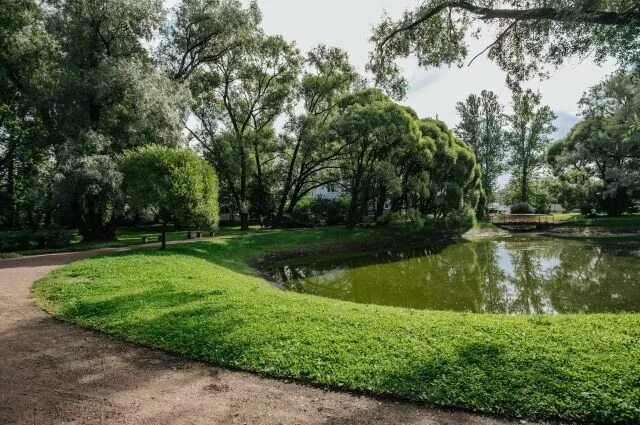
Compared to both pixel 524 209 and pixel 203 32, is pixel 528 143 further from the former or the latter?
pixel 203 32

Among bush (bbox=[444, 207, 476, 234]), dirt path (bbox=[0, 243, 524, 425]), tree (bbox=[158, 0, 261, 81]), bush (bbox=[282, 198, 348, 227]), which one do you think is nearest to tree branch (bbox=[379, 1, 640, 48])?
dirt path (bbox=[0, 243, 524, 425])

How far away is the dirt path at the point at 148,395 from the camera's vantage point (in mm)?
4930

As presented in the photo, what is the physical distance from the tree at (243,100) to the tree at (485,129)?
125 feet

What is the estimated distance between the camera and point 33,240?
71.0ft

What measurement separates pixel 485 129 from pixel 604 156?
23221 millimetres

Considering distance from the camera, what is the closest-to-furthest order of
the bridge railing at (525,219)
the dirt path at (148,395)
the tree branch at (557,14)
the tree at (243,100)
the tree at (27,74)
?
the dirt path at (148,395)
the tree branch at (557,14)
the tree at (27,74)
the tree at (243,100)
the bridge railing at (525,219)

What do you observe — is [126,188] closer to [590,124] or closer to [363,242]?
[363,242]

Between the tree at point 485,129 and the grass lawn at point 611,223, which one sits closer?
the grass lawn at point 611,223

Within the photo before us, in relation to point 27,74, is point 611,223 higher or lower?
lower

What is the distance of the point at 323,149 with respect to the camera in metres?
32.6

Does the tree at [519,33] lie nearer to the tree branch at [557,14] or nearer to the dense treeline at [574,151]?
the tree branch at [557,14]

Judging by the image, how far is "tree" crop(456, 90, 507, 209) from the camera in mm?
61406

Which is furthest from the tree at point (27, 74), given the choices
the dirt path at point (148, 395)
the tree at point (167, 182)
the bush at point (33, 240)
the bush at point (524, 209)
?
the bush at point (524, 209)

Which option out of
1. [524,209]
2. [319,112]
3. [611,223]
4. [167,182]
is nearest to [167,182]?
[167,182]
